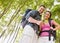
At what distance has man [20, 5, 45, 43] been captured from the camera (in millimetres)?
3973

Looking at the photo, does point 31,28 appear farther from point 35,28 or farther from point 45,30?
point 45,30

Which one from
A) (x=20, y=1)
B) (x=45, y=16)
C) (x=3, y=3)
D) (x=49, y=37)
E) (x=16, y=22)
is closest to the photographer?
(x=49, y=37)

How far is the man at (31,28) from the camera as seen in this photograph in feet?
13.0

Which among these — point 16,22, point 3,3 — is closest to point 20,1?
point 3,3

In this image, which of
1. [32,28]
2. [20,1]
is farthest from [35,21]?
[20,1]

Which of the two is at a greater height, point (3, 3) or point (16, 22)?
point (3, 3)

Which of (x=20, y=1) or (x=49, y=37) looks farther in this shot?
(x=20, y=1)

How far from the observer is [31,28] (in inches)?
159

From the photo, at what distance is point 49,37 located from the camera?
3.97 metres

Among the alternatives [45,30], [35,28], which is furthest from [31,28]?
[45,30]

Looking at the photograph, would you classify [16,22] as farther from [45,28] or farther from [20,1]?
[45,28]

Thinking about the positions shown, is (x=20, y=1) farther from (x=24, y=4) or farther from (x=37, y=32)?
(x=37, y=32)

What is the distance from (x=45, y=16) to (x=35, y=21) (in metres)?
0.30

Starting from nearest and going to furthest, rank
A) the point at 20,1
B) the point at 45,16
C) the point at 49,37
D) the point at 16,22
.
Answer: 1. the point at 49,37
2. the point at 45,16
3. the point at 20,1
4. the point at 16,22
